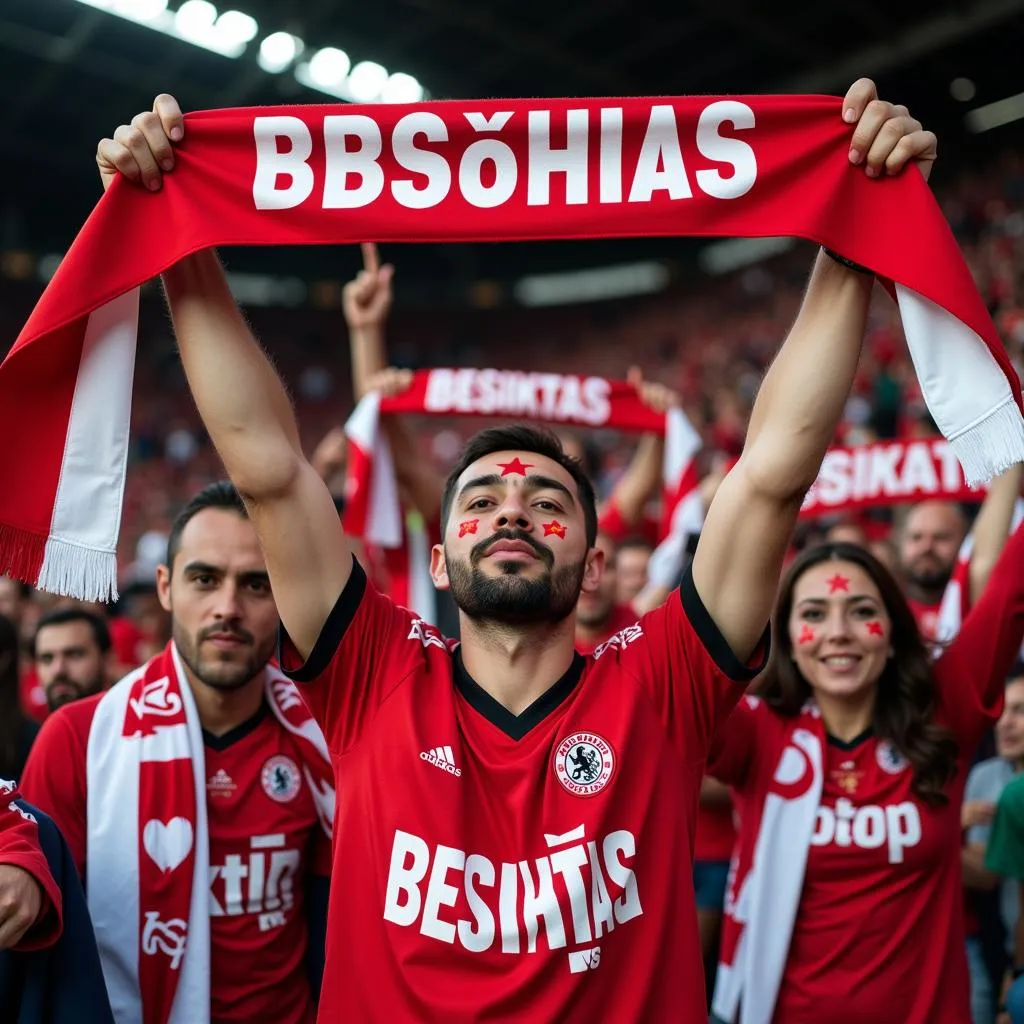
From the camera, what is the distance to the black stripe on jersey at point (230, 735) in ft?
8.57

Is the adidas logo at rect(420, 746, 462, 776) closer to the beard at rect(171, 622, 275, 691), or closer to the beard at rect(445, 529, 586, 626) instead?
the beard at rect(445, 529, 586, 626)

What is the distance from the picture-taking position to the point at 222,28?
14344mm

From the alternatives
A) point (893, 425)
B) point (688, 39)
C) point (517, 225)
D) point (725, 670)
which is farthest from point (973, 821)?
point (688, 39)

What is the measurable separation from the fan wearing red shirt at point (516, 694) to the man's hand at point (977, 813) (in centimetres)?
148

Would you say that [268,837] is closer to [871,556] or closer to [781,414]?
[781,414]

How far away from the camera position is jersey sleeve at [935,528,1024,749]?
269 cm

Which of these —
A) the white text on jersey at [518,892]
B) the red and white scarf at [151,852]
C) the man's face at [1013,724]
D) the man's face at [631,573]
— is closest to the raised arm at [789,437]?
the white text on jersey at [518,892]

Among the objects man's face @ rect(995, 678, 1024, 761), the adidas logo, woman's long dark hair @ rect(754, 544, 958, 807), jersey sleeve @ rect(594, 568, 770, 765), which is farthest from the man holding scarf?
man's face @ rect(995, 678, 1024, 761)

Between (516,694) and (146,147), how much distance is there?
50.4 inches

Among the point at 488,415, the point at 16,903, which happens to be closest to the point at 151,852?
the point at 16,903

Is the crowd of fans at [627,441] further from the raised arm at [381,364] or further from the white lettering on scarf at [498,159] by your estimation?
the white lettering on scarf at [498,159]

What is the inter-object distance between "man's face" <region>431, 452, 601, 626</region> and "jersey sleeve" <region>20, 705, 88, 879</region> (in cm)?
93

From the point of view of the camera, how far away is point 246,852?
247cm

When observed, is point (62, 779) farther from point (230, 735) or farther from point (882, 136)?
point (882, 136)
